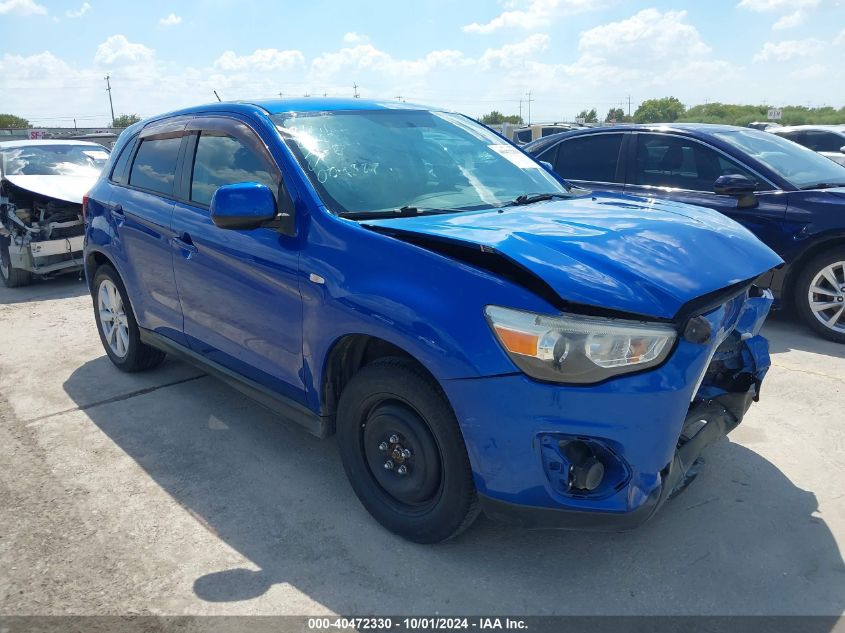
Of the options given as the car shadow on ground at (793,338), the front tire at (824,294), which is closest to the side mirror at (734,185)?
the front tire at (824,294)

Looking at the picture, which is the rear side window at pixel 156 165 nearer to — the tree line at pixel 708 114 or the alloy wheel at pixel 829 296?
the alloy wheel at pixel 829 296

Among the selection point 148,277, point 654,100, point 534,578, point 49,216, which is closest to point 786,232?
point 534,578

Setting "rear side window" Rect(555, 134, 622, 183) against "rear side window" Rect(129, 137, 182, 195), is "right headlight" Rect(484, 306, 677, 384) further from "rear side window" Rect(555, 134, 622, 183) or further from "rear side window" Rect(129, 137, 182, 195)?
"rear side window" Rect(555, 134, 622, 183)

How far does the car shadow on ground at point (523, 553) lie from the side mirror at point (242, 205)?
4.50 feet

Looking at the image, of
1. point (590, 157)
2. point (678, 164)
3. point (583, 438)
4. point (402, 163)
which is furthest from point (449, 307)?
Answer: point (590, 157)

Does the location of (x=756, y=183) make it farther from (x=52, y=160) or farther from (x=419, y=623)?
(x=52, y=160)

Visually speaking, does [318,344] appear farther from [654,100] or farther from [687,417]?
[654,100]

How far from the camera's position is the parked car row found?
92.4 inches

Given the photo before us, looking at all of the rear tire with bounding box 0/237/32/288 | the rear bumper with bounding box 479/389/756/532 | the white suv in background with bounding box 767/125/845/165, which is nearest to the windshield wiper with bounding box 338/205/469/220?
the rear bumper with bounding box 479/389/756/532

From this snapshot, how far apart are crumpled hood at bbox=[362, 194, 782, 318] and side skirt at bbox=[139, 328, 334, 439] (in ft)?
3.22

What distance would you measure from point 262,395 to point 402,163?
4.57 feet

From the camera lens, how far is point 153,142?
4551mm

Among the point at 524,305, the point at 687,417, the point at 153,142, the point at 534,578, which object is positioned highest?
the point at 153,142

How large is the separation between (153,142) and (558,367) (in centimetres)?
343
